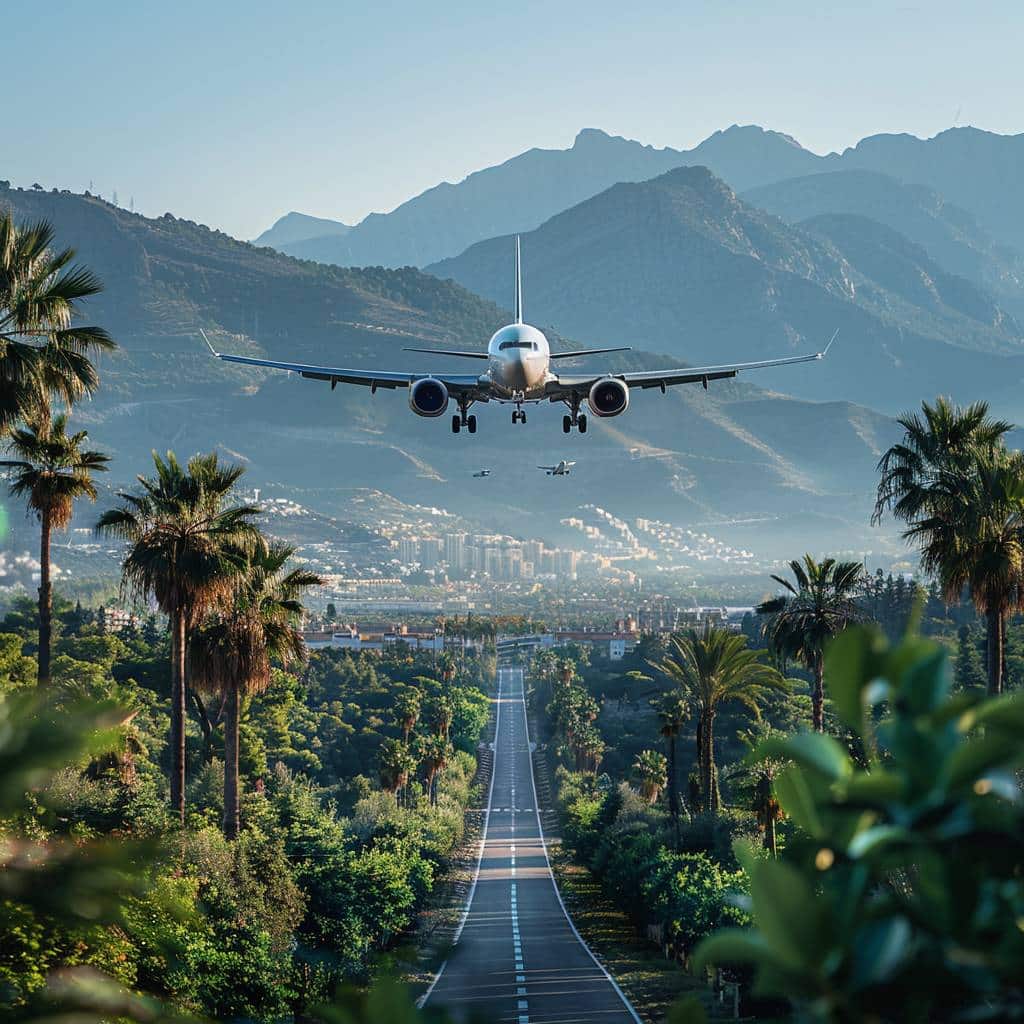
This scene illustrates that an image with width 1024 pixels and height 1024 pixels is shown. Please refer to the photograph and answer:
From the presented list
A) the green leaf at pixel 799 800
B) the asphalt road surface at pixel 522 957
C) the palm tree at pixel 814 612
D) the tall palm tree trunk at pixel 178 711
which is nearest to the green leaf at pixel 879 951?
the green leaf at pixel 799 800

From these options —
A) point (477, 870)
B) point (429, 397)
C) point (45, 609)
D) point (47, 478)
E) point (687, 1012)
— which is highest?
point (429, 397)

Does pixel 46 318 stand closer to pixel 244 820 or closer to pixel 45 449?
pixel 45 449

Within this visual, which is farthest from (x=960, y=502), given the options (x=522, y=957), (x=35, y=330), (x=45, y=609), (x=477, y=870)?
(x=477, y=870)

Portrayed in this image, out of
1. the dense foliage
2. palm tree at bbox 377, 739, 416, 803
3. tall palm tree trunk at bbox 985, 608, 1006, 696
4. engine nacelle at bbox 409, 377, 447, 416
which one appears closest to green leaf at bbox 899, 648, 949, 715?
the dense foliage

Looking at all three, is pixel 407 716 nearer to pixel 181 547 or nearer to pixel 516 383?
pixel 516 383

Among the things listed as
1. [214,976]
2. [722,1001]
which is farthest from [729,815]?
[214,976]

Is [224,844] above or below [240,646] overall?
below

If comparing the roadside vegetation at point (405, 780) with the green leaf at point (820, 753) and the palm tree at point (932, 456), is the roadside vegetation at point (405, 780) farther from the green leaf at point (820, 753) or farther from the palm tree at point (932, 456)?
the palm tree at point (932, 456)
